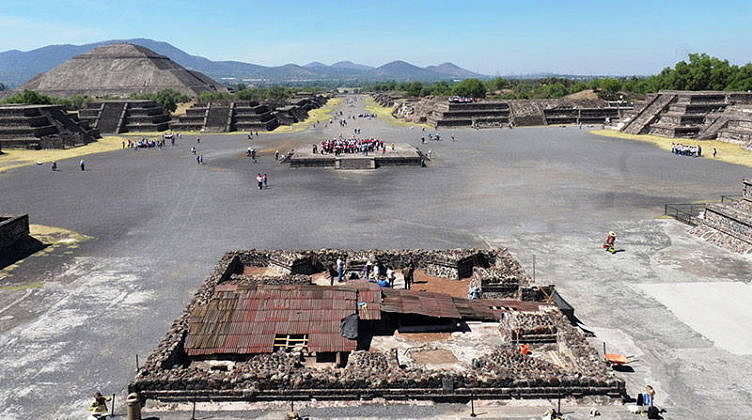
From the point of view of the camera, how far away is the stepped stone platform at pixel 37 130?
233 ft

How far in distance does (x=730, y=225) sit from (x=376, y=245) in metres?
19.0

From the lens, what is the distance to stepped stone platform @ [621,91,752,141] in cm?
7331

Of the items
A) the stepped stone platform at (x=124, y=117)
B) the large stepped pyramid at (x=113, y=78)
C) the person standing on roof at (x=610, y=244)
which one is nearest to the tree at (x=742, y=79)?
the person standing on roof at (x=610, y=244)

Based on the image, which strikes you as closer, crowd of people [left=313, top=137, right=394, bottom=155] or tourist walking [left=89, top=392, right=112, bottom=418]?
tourist walking [left=89, top=392, right=112, bottom=418]

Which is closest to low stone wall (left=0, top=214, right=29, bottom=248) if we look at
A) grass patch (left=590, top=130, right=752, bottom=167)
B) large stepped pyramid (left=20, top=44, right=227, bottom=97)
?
grass patch (left=590, top=130, right=752, bottom=167)

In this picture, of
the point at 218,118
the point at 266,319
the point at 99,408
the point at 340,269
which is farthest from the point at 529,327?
the point at 218,118

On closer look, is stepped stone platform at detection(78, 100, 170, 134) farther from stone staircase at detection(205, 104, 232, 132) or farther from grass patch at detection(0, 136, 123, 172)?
grass patch at detection(0, 136, 123, 172)

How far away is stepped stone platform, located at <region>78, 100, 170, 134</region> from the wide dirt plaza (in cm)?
3650

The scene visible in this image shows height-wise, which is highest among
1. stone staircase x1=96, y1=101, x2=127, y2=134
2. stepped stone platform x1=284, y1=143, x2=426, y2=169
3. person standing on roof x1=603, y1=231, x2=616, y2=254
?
stone staircase x1=96, y1=101, x2=127, y2=134

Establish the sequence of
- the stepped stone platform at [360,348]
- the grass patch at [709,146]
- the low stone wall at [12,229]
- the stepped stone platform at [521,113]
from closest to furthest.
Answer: the stepped stone platform at [360,348] → the low stone wall at [12,229] → the grass patch at [709,146] → the stepped stone platform at [521,113]

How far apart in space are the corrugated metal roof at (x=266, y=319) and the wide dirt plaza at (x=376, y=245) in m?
2.25

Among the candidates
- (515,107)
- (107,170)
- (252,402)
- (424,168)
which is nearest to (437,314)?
(252,402)

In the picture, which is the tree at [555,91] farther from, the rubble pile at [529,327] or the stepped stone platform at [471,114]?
the rubble pile at [529,327]

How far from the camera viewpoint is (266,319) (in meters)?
17.5
